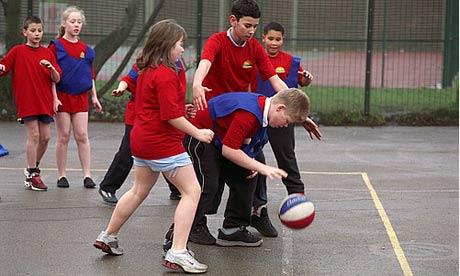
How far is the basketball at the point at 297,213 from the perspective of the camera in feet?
20.2

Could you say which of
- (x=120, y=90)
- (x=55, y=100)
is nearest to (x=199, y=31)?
(x=55, y=100)

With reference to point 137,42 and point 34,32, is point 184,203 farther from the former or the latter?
point 137,42

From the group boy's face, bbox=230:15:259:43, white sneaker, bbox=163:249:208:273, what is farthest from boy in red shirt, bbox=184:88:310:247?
boy's face, bbox=230:15:259:43

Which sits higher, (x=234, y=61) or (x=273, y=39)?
(x=273, y=39)

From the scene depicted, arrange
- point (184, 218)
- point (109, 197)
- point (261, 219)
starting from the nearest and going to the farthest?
point (184, 218)
point (261, 219)
point (109, 197)

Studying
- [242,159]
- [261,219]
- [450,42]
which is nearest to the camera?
[242,159]

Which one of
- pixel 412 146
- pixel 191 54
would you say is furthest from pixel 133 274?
pixel 191 54

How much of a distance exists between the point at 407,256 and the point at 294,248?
86cm

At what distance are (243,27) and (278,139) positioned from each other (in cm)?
100

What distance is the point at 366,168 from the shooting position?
36.1 feet

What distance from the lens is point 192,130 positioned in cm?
600

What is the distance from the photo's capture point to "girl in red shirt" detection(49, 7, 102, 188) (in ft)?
30.2

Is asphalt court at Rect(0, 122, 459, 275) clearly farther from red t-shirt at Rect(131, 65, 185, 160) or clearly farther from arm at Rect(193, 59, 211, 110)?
arm at Rect(193, 59, 211, 110)

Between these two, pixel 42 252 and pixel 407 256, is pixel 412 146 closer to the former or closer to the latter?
pixel 407 256
